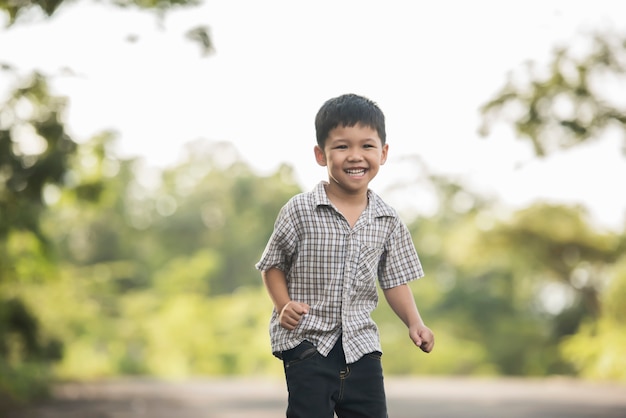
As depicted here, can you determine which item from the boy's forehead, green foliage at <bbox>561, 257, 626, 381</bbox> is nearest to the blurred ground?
green foliage at <bbox>561, 257, 626, 381</bbox>

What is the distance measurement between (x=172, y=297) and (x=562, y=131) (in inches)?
770

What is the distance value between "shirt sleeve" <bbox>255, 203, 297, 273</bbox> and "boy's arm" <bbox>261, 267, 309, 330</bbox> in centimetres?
3

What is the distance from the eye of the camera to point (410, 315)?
10.5ft

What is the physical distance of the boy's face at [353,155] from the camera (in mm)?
3051

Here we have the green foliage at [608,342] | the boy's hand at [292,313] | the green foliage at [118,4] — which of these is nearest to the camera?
the boy's hand at [292,313]

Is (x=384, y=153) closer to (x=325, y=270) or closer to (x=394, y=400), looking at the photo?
(x=325, y=270)

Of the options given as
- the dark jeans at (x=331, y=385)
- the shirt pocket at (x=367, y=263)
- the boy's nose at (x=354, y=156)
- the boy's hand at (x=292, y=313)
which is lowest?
the dark jeans at (x=331, y=385)

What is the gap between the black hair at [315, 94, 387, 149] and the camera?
10.0ft

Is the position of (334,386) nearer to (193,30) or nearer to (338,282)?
(338,282)

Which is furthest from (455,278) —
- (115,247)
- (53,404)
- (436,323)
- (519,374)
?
(53,404)

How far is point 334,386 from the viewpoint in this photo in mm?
3008

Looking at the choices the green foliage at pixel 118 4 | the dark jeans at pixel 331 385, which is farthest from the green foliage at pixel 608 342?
the dark jeans at pixel 331 385

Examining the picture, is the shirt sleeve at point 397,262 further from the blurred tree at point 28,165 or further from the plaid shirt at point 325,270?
the blurred tree at point 28,165

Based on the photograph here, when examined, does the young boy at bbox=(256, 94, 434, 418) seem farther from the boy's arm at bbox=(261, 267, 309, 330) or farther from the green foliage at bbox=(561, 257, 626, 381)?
the green foliage at bbox=(561, 257, 626, 381)
